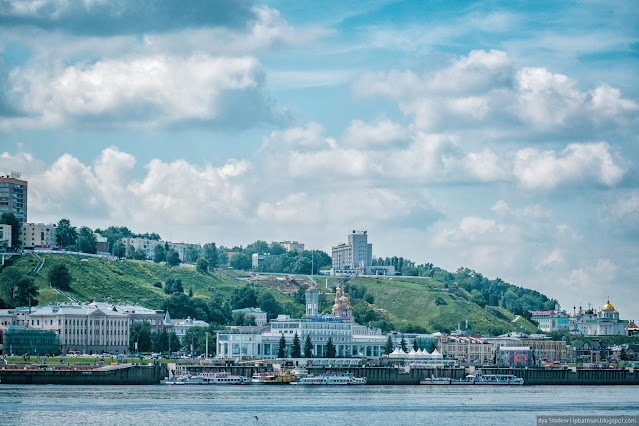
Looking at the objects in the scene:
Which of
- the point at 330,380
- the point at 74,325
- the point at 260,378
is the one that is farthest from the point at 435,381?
the point at 74,325

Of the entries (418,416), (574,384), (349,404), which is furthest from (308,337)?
(418,416)

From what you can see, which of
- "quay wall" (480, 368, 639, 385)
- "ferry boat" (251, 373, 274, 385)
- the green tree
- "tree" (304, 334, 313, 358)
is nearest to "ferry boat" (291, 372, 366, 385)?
"ferry boat" (251, 373, 274, 385)

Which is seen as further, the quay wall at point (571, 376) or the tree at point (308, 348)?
the tree at point (308, 348)

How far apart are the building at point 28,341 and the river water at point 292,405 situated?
122 ft

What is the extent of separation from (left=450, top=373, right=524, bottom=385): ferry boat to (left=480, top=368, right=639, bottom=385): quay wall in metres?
1.94

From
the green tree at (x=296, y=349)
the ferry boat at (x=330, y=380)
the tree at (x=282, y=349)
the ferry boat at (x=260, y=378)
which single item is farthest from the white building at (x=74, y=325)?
the ferry boat at (x=330, y=380)

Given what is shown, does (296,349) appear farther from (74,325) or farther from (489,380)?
(74,325)

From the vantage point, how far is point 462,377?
18275 cm

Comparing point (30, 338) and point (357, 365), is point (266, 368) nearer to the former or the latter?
point (357, 365)

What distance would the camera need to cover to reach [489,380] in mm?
181000

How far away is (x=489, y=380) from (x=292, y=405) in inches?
2468

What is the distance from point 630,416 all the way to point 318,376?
64.2 m

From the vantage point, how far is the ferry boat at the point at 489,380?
179 m

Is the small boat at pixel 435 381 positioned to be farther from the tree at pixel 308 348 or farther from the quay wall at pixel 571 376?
the tree at pixel 308 348
